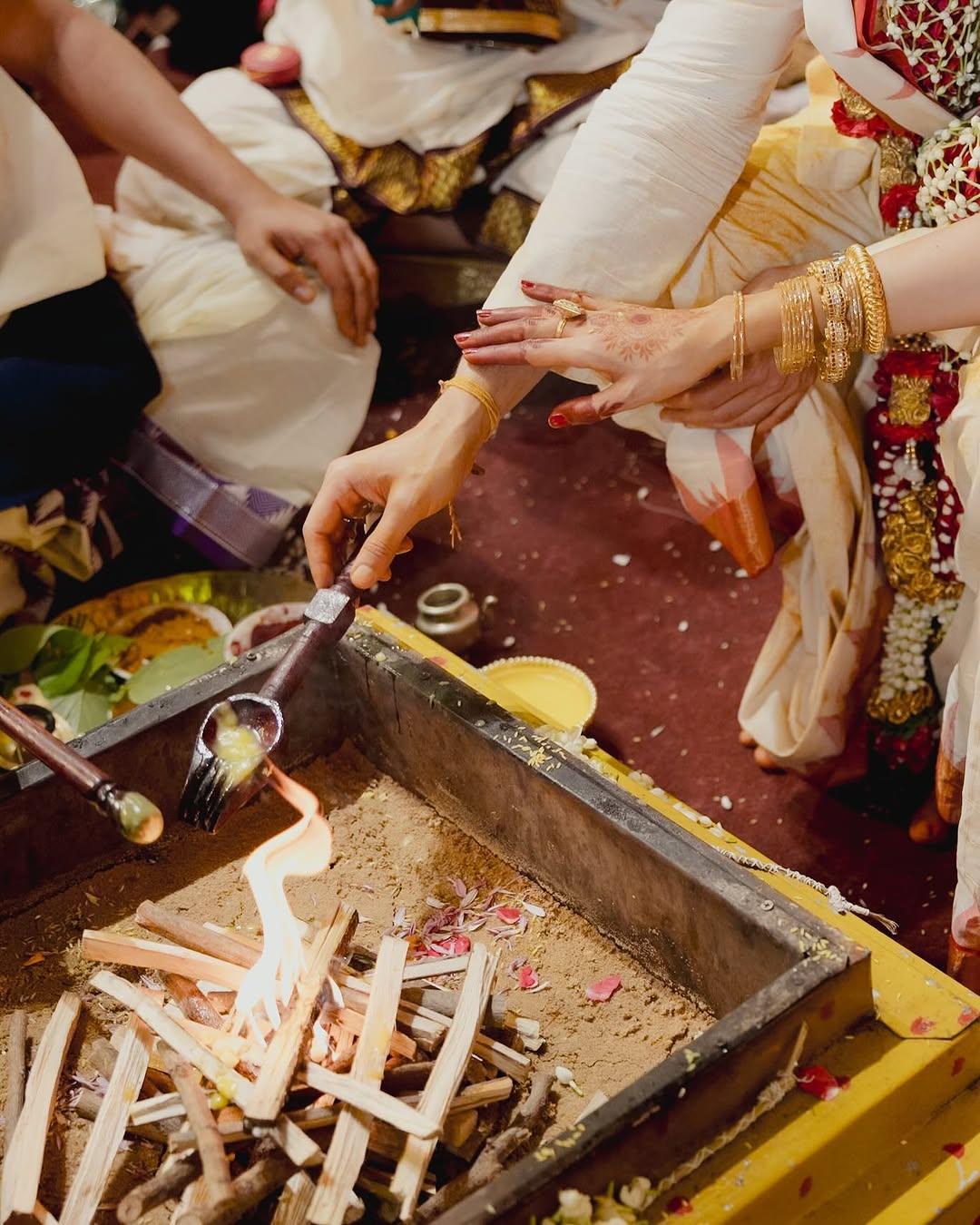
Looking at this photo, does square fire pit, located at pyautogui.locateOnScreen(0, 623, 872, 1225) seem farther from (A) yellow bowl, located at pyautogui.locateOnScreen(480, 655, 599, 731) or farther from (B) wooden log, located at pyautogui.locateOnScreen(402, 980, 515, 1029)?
(A) yellow bowl, located at pyautogui.locateOnScreen(480, 655, 599, 731)

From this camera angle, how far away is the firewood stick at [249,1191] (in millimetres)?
1234

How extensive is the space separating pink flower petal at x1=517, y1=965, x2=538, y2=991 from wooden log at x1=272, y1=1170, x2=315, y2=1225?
1.25 ft

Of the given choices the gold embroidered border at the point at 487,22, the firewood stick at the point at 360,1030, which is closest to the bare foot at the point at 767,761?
the firewood stick at the point at 360,1030

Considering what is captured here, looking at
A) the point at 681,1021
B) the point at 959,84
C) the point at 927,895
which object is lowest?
the point at 927,895

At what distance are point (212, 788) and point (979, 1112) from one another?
872 mm

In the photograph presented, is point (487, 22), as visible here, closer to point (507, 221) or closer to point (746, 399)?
point (507, 221)

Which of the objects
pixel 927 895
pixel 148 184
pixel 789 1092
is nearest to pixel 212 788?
pixel 789 1092

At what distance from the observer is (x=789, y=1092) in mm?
1305

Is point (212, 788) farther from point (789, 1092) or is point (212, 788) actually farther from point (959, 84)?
point (959, 84)

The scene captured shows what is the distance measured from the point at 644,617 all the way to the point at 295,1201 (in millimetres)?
1697

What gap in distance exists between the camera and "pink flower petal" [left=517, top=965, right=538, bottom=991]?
61.6 inches

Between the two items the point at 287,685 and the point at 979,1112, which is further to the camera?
the point at 287,685

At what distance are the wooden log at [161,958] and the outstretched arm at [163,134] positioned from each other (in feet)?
5.50

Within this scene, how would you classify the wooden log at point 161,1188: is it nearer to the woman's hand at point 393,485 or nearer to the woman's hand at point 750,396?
the woman's hand at point 393,485
